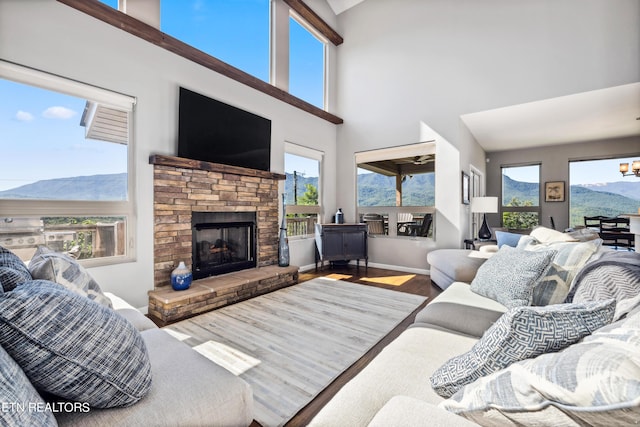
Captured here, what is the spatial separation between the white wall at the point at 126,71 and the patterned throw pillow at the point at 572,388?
3038mm

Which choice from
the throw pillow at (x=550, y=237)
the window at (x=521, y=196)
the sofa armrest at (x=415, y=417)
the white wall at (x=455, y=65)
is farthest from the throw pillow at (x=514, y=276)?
the window at (x=521, y=196)

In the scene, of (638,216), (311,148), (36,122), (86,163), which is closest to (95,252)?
(86,163)

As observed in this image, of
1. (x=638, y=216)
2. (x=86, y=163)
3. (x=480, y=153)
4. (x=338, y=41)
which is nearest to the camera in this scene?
(x=86, y=163)

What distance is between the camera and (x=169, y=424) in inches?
32.7

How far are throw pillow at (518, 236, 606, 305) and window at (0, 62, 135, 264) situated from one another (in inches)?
134

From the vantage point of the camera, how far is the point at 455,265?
2.97 metres

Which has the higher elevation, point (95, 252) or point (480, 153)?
point (480, 153)

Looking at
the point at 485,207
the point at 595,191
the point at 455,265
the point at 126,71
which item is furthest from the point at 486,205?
the point at 126,71

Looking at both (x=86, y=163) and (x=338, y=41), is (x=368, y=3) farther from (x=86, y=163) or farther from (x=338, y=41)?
(x=86, y=163)

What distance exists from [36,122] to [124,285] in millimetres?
1580

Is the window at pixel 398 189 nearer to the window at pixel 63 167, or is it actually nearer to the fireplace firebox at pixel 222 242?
the fireplace firebox at pixel 222 242

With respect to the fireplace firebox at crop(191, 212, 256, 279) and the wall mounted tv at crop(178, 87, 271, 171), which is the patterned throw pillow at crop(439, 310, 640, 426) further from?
the wall mounted tv at crop(178, 87, 271, 171)

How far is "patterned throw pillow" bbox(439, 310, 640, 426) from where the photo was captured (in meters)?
0.48

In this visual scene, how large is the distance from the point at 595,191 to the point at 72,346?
8473 millimetres
